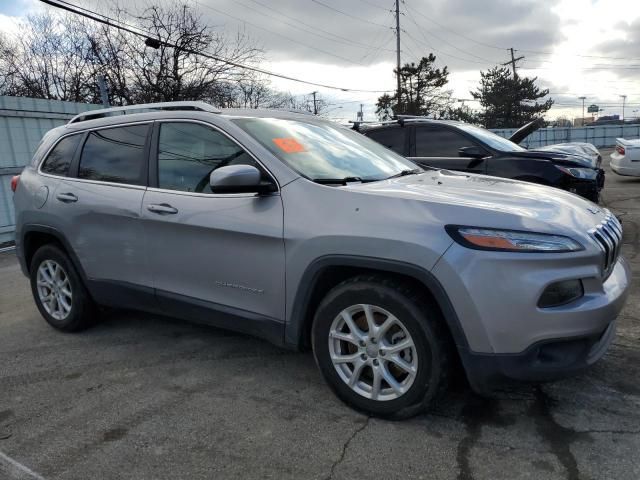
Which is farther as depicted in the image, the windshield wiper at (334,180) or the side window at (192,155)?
the side window at (192,155)

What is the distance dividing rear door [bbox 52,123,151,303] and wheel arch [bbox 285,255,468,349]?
1.27 metres

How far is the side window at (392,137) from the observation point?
7.37m

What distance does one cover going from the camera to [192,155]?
3461 mm

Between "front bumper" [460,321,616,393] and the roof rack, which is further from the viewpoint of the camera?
the roof rack

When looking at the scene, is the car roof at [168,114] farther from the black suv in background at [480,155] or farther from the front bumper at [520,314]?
the black suv in background at [480,155]

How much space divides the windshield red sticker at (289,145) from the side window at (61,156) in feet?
6.48

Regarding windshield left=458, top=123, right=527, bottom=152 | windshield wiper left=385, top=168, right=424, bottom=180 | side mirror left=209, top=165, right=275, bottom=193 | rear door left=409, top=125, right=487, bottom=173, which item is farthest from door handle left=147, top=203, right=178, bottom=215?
windshield left=458, top=123, right=527, bottom=152

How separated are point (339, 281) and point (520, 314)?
1.01 m

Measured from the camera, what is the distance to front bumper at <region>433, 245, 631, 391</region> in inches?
92.3

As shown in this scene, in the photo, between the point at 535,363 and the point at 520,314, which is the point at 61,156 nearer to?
the point at 520,314

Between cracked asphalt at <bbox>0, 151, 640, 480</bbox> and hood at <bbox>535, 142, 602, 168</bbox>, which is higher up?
hood at <bbox>535, 142, 602, 168</bbox>

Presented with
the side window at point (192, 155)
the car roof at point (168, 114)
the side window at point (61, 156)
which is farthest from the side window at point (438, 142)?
the side window at point (61, 156)

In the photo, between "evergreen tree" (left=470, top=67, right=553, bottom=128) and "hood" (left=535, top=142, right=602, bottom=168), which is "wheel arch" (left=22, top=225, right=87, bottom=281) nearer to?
"hood" (left=535, top=142, right=602, bottom=168)

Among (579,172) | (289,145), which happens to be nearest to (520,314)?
(289,145)
